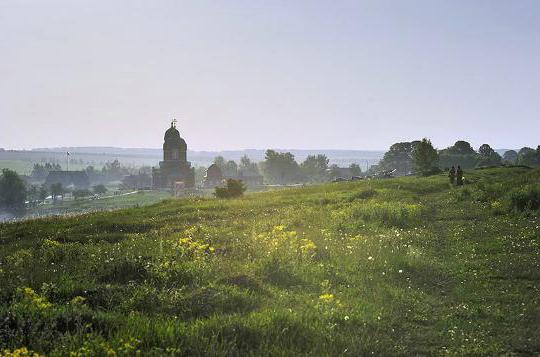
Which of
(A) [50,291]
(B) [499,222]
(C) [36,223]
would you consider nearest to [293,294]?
(A) [50,291]

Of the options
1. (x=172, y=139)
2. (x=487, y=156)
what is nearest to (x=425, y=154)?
(x=487, y=156)

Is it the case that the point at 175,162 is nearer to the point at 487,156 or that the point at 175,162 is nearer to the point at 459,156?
the point at 459,156

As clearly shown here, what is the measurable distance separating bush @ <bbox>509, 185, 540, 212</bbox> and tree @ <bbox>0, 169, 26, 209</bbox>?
140 m

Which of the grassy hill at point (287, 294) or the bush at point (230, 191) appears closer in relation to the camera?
the grassy hill at point (287, 294)

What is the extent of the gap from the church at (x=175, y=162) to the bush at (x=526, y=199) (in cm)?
9740

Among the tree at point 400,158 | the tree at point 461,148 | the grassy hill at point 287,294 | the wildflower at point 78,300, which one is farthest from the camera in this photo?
the tree at point 400,158

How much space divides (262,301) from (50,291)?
3.98 m

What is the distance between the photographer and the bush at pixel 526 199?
63.4 ft

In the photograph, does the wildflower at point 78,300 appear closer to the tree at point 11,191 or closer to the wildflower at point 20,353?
the wildflower at point 20,353

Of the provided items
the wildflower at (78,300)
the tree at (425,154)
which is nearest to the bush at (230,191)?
the wildflower at (78,300)

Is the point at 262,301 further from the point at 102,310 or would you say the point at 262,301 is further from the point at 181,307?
the point at 102,310

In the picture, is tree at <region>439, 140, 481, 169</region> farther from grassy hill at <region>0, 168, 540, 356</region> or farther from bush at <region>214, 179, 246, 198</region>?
grassy hill at <region>0, 168, 540, 356</region>

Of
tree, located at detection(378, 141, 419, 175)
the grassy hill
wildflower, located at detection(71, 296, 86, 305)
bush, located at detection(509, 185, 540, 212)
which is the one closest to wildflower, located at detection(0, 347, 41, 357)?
the grassy hill

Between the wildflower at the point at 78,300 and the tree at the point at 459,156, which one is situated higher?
the tree at the point at 459,156
